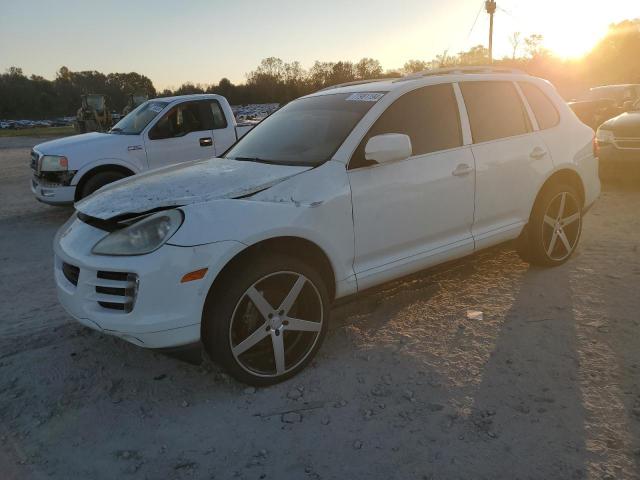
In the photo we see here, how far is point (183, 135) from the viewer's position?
811cm

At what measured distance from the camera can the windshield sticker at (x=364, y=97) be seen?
3607 millimetres

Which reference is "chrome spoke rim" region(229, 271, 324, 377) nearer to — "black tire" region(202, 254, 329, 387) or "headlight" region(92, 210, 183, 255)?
"black tire" region(202, 254, 329, 387)

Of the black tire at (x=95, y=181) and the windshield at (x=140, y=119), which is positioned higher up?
the windshield at (x=140, y=119)

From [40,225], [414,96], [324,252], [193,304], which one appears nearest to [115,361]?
[193,304]

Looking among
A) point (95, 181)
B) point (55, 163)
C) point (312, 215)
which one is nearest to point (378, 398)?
point (312, 215)

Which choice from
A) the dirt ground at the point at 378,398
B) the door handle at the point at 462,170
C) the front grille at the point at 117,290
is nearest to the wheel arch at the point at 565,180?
the dirt ground at the point at 378,398

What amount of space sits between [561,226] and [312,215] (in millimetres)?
2736

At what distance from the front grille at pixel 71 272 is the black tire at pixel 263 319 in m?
0.79

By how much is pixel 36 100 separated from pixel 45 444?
119m

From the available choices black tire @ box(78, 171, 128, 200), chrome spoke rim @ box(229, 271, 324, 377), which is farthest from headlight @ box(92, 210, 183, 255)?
black tire @ box(78, 171, 128, 200)

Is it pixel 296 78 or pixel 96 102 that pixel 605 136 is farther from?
pixel 296 78

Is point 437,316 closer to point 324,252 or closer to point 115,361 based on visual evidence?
point 324,252

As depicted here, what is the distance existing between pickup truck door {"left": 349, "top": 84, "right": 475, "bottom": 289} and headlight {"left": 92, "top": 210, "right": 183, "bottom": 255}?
112 cm

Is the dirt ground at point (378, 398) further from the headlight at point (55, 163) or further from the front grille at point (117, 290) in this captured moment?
the headlight at point (55, 163)
